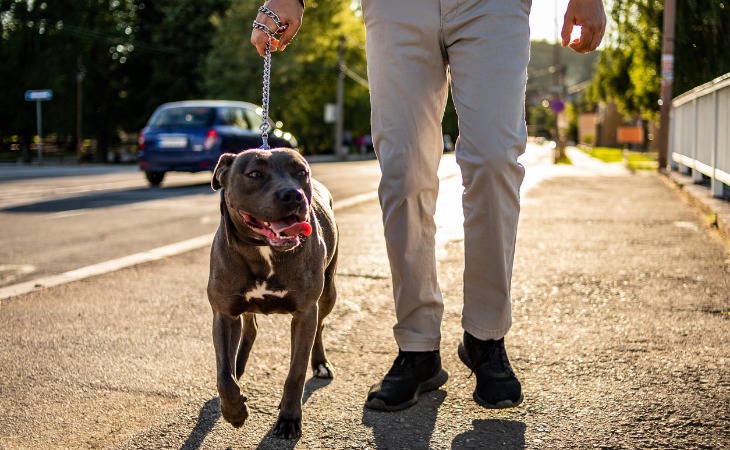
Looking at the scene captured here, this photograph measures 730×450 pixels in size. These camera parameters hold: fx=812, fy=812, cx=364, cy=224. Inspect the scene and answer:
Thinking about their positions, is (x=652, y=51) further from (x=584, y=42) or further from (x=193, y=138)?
(x=584, y=42)

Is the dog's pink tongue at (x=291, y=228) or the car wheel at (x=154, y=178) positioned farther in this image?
the car wheel at (x=154, y=178)

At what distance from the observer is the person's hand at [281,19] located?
10.5 feet

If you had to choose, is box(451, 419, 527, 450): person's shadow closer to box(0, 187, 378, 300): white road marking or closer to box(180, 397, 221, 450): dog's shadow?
box(180, 397, 221, 450): dog's shadow

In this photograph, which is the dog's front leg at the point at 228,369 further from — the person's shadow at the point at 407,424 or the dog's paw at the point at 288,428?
the person's shadow at the point at 407,424

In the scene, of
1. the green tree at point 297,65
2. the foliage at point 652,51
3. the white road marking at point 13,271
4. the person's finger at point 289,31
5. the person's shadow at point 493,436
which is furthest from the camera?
the green tree at point 297,65

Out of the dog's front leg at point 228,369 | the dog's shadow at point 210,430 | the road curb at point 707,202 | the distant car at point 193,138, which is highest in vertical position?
the distant car at point 193,138

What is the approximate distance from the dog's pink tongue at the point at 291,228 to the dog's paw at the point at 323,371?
2.65 ft

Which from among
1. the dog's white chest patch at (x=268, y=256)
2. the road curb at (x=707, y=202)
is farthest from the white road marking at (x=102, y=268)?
the road curb at (x=707, y=202)

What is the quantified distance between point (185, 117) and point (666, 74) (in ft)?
34.9

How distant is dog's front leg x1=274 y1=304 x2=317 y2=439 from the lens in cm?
263

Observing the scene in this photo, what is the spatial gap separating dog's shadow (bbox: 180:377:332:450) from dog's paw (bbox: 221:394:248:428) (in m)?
0.09

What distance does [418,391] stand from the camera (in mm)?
2992

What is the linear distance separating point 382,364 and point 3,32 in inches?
1811

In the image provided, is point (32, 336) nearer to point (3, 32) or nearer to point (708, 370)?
point (708, 370)
